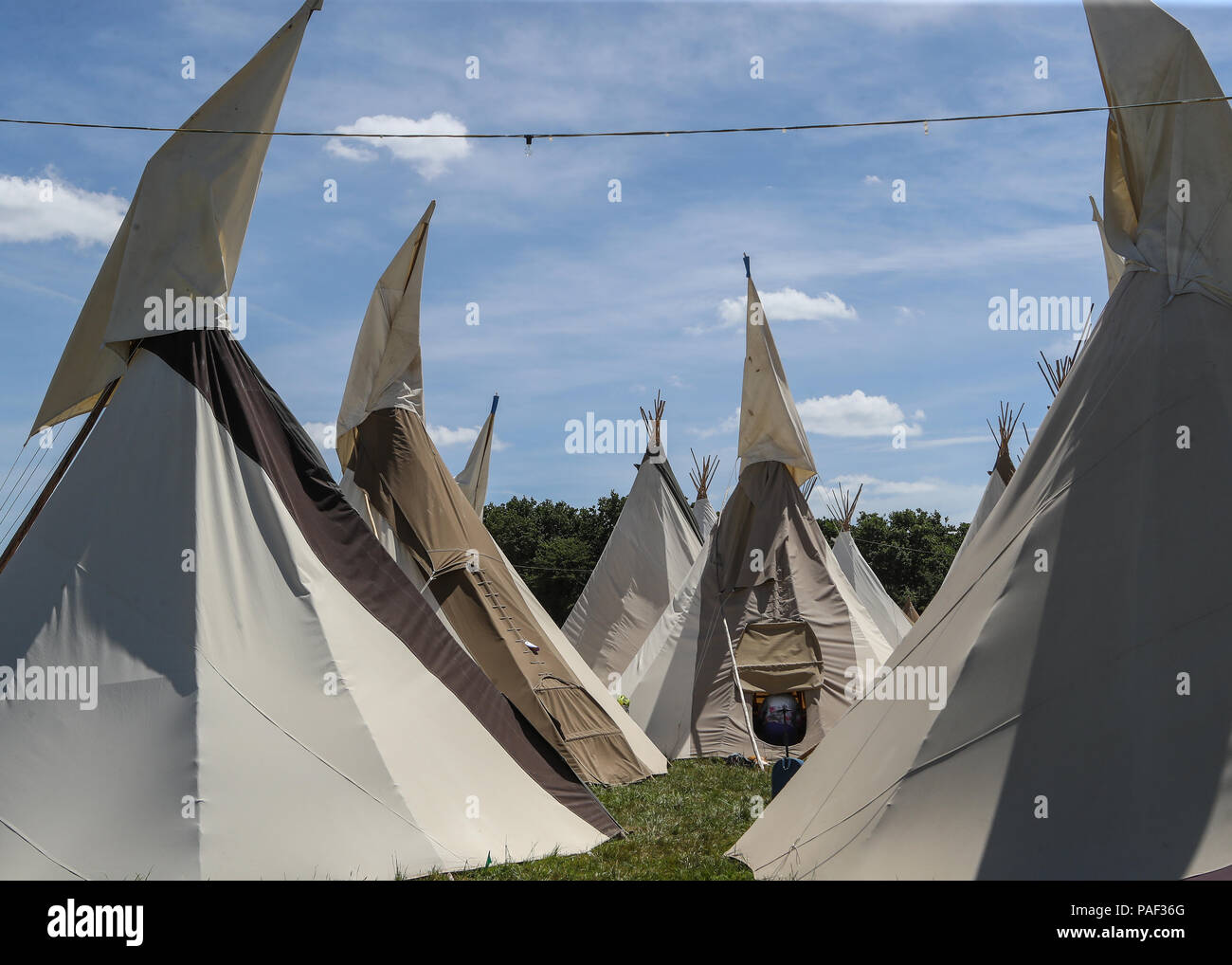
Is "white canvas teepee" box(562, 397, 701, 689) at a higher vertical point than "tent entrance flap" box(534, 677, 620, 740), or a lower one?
higher

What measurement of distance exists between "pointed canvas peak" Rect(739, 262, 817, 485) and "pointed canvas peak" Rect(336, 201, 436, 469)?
4574 millimetres

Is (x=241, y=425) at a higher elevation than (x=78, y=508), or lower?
higher

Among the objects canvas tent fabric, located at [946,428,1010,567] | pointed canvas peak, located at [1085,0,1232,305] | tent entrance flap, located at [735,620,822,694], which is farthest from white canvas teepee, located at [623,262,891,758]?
pointed canvas peak, located at [1085,0,1232,305]

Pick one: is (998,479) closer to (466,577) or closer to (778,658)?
(778,658)

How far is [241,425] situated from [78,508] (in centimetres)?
→ 93

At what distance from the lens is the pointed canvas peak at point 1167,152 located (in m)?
4.94

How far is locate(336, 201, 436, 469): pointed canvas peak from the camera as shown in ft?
31.4

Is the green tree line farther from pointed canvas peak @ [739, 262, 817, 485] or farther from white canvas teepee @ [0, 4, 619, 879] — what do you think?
white canvas teepee @ [0, 4, 619, 879]
